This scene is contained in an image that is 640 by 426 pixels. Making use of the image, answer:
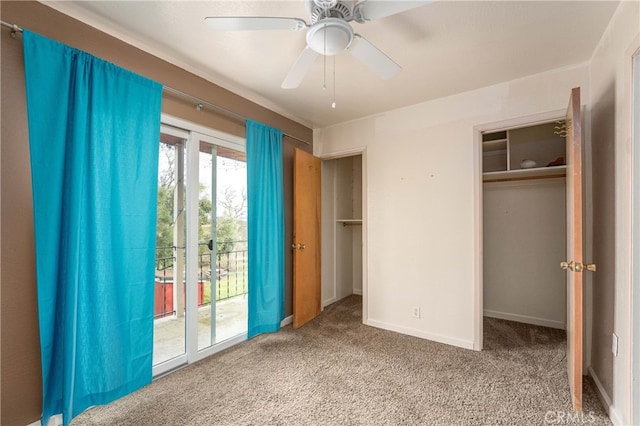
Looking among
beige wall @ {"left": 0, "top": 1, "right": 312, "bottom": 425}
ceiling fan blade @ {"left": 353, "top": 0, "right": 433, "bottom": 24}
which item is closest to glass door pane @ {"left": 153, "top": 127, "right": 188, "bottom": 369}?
beige wall @ {"left": 0, "top": 1, "right": 312, "bottom": 425}

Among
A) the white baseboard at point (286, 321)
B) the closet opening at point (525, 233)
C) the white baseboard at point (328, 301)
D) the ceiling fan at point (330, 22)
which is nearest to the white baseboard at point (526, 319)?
the closet opening at point (525, 233)

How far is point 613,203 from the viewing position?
5.74 feet

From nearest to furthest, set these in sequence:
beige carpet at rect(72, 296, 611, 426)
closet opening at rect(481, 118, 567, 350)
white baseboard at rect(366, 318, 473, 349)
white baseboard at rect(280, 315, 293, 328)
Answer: beige carpet at rect(72, 296, 611, 426)
white baseboard at rect(366, 318, 473, 349)
closet opening at rect(481, 118, 567, 350)
white baseboard at rect(280, 315, 293, 328)

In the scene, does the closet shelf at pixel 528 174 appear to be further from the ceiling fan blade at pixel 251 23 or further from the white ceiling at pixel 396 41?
the ceiling fan blade at pixel 251 23

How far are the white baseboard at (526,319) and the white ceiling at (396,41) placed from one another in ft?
9.00

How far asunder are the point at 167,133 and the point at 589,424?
3558 mm

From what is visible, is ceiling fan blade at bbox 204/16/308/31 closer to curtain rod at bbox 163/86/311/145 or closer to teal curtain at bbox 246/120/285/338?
curtain rod at bbox 163/86/311/145

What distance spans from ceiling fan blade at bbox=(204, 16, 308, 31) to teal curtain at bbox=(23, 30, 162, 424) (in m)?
0.97

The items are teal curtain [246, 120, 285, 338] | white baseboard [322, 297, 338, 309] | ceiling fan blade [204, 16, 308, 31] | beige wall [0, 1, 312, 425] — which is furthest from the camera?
white baseboard [322, 297, 338, 309]

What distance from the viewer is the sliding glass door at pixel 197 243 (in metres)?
2.37

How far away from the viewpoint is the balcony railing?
2.38 metres

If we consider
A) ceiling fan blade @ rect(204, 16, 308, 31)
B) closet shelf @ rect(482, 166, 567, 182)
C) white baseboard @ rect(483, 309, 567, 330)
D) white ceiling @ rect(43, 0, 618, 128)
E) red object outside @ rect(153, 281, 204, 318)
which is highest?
white ceiling @ rect(43, 0, 618, 128)

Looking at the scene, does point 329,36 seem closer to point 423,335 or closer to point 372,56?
point 372,56

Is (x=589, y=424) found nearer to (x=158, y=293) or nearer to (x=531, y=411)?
(x=531, y=411)
